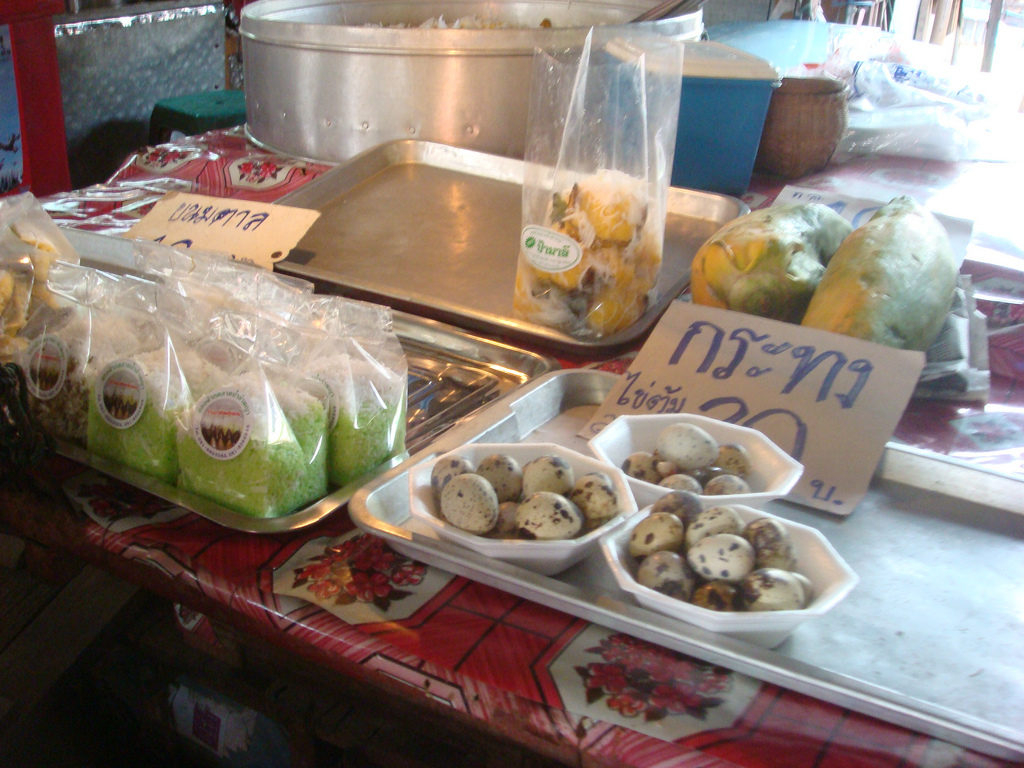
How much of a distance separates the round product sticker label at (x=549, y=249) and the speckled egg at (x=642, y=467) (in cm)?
25

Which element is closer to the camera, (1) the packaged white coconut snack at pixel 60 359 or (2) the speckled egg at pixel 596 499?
(2) the speckled egg at pixel 596 499

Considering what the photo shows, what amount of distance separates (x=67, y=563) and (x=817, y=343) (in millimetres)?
971

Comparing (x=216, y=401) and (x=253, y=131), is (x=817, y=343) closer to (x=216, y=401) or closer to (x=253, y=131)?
(x=216, y=401)

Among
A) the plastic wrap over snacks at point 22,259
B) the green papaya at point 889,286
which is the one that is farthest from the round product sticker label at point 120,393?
the green papaya at point 889,286

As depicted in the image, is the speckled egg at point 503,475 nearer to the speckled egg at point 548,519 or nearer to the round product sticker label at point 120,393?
the speckled egg at point 548,519

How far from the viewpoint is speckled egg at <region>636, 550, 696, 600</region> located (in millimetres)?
462

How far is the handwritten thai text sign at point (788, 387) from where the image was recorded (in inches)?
24.7

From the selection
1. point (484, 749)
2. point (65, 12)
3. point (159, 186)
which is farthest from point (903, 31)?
point (484, 749)

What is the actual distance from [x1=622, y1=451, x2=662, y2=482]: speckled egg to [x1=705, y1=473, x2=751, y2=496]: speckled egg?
4 centimetres

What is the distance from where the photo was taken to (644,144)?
793 mm

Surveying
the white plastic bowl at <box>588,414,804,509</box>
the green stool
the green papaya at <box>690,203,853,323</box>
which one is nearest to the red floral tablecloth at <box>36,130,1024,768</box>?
the white plastic bowl at <box>588,414,804,509</box>

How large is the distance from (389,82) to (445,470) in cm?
Result: 100

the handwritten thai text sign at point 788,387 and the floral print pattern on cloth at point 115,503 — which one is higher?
the handwritten thai text sign at point 788,387

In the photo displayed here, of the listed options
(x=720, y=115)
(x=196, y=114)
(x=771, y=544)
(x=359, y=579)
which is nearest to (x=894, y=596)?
(x=771, y=544)
